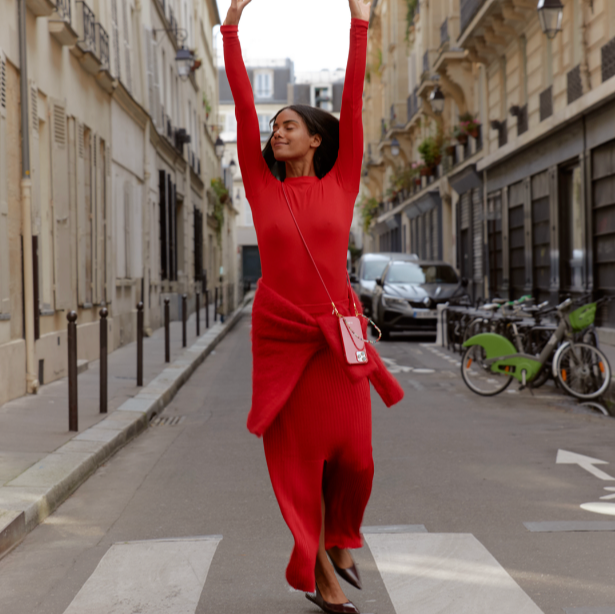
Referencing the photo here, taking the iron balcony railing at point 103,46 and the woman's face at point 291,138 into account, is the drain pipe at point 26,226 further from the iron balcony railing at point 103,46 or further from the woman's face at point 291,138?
the woman's face at point 291,138

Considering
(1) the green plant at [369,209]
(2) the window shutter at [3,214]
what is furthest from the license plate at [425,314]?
(1) the green plant at [369,209]

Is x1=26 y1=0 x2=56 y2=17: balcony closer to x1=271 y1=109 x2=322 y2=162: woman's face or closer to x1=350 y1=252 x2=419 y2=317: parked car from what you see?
x1=271 y1=109 x2=322 y2=162: woman's face

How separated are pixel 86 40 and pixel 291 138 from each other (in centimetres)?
1185

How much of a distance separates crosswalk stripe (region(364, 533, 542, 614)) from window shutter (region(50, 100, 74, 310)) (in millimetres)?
8488

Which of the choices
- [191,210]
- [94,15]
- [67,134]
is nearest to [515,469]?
[67,134]

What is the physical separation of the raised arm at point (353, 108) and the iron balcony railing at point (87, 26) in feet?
36.4

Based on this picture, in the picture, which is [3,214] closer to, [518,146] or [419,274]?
[419,274]

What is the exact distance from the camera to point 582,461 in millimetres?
6496

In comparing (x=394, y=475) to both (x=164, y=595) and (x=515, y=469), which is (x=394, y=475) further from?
(x=164, y=595)

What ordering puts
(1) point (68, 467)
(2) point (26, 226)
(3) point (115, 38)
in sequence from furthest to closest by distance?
(3) point (115, 38) < (2) point (26, 226) < (1) point (68, 467)

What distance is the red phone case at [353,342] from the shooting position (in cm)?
320

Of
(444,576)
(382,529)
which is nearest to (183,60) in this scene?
(382,529)

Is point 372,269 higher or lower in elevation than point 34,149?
lower

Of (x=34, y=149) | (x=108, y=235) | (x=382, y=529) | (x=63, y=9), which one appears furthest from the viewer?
(x=108, y=235)
